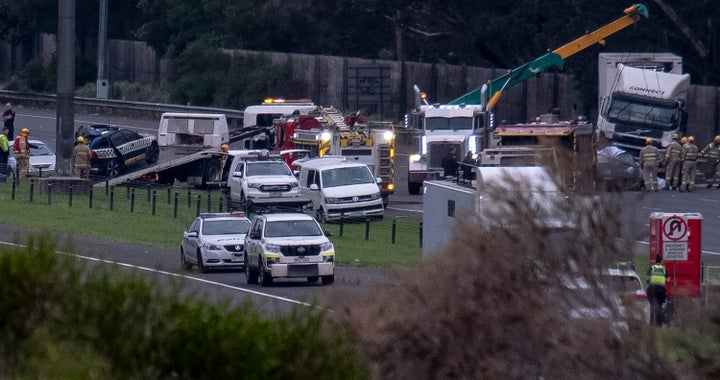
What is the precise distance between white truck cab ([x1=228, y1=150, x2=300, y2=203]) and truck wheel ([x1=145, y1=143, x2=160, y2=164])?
5511 millimetres

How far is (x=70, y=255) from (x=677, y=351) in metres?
4.50

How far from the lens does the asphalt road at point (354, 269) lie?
7975 mm

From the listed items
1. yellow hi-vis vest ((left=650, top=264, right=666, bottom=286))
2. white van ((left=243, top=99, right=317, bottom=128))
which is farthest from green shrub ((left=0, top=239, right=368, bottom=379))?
white van ((left=243, top=99, right=317, bottom=128))

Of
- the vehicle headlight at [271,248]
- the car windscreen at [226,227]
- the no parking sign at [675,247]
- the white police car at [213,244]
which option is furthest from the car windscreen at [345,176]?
the no parking sign at [675,247]

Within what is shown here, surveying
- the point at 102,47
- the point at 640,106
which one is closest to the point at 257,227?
the point at 640,106

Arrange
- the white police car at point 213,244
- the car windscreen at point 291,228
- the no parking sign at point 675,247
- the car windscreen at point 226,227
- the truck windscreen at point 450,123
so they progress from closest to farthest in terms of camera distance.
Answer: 1. the no parking sign at point 675,247
2. the car windscreen at point 291,228
3. the white police car at point 213,244
4. the car windscreen at point 226,227
5. the truck windscreen at point 450,123

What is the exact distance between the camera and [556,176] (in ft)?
25.0

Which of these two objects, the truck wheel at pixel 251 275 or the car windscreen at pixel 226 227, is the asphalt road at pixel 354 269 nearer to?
the truck wheel at pixel 251 275

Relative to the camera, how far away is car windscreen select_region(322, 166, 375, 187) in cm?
3688

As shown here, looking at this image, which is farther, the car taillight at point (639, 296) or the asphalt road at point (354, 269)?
the asphalt road at point (354, 269)

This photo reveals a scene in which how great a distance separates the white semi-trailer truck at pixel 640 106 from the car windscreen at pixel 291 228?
22.6 meters

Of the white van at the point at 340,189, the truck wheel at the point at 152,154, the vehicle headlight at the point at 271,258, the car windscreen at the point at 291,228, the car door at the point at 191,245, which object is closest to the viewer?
the vehicle headlight at the point at 271,258

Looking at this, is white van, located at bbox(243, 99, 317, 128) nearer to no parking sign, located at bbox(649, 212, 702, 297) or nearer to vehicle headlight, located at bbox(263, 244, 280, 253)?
vehicle headlight, located at bbox(263, 244, 280, 253)

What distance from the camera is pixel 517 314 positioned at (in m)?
7.44
